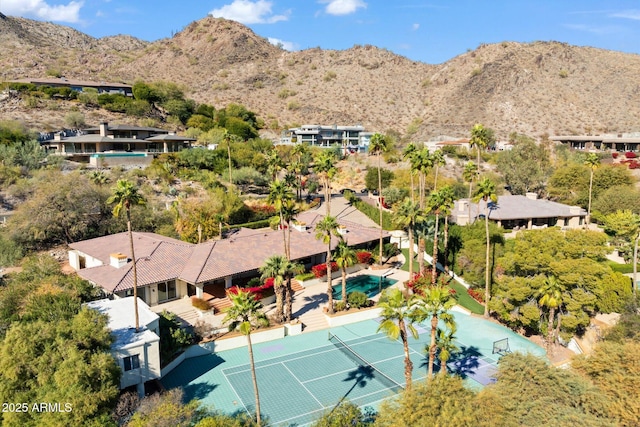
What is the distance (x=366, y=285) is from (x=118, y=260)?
20.3 metres

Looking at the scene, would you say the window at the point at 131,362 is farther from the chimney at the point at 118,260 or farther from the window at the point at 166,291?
the chimney at the point at 118,260

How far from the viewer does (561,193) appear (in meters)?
68.4

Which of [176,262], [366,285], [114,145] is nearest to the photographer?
[176,262]

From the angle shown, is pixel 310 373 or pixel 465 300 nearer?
pixel 310 373

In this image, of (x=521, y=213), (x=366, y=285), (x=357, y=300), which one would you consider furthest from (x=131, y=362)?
(x=521, y=213)

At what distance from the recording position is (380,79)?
14862 cm

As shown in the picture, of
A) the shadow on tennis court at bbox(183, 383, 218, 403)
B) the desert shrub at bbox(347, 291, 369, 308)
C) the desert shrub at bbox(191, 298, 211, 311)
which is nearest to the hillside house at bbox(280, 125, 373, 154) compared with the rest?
the desert shrub at bbox(347, 291, 369, 308)

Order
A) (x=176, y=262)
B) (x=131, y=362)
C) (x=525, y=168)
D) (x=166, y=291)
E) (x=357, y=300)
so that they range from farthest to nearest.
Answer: (x=525, y=168) → (x=357, y=300) → (x=176, y=262) → (x=166, y=291) → (x=131, y=362)

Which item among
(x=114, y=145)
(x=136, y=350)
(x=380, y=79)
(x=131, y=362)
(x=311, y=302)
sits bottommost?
(x=311, y=302)

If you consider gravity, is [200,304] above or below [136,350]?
below

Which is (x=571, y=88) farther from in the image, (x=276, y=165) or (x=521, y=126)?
(x=276, y=165)

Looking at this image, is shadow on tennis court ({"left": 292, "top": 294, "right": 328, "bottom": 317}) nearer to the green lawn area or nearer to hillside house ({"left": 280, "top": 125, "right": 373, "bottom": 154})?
the green lawn area

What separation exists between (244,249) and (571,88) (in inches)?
4903

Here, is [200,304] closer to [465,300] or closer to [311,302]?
[311,302]
